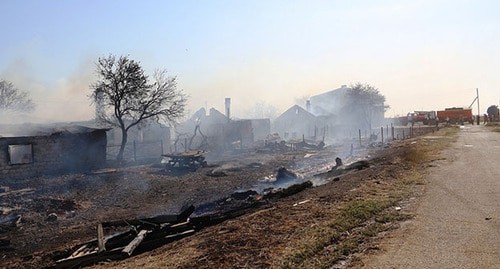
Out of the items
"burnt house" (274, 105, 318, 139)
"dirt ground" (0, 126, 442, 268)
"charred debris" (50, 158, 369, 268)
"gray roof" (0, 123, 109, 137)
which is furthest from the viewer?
"burnt house" (274, 105, 318, 139)

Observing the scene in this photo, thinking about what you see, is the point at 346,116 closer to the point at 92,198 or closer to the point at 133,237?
the point at 92,198

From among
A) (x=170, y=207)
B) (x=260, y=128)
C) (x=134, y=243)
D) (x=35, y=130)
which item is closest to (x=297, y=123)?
(x=260, y=128)

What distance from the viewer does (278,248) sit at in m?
7.01

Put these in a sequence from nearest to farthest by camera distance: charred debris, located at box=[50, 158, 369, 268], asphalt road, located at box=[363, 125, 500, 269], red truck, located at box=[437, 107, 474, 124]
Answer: asphalt road, located at box=[363, 125, 500, 269], charred debris, located at box=[50, 158, 369, 268], red truck, located at box=[437, 107, 474, 124]

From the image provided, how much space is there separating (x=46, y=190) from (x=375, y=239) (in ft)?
55.5

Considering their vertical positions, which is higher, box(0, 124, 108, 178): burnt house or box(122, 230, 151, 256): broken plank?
box(0, 124, 108, 178): burnt house

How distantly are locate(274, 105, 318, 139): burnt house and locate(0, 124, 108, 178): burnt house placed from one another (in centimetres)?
4296

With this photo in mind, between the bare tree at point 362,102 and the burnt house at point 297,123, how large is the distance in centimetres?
635

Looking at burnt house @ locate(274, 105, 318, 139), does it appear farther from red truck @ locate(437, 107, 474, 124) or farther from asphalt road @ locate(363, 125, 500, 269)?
asphalt road @ locate(363, 125, 500, 269)

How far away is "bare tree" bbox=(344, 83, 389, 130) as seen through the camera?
67375 millimetres

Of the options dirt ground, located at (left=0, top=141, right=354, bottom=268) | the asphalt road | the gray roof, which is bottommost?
dirt ground, located at (left=0, top=141, right=354, bottom=268)

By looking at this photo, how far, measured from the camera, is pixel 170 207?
16.1 metres

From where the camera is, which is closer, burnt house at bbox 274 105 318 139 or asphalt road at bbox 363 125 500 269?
asphalt road at bbox 363 125 500 269

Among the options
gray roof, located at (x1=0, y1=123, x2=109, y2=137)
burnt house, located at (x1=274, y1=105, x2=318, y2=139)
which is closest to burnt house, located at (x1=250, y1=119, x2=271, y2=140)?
burnt house, located at (x1=274, y1=105, x2=318, y2=139)
